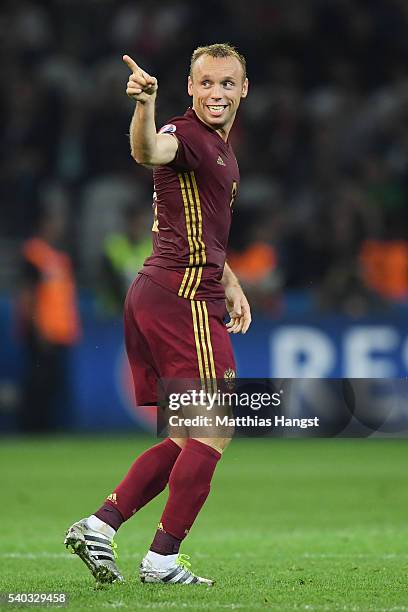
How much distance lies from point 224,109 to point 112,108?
9542 millimetres

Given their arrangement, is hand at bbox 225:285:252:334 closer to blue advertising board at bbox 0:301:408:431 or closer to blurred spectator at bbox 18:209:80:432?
blue advertising board at bbox 0:301:408:431

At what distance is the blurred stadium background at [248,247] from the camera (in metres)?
7.92

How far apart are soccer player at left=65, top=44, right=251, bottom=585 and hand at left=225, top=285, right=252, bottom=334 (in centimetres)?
21

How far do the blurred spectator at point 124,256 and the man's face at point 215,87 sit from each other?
281 inches

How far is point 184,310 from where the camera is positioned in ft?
17.4

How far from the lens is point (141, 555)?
21.2 feet

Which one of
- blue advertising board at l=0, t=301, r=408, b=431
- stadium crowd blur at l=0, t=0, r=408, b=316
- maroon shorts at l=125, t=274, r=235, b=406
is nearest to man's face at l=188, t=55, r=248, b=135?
maroon shorts at l=125, t=274, r=235, b=406

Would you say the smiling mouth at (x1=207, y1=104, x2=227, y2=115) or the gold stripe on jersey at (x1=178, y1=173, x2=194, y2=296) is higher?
the smiling mouth at (x1=207, y1=104, x2=227, y2=115)

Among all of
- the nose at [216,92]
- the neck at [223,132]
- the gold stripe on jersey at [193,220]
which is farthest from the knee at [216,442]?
the nose at [216,92]

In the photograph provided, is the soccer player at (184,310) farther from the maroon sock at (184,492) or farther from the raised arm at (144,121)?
the raised arm at (144,121)

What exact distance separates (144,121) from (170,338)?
3.02ft

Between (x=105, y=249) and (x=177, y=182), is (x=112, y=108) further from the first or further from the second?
(x=177, y=182)

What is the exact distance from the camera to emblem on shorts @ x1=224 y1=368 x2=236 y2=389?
5.22 metres

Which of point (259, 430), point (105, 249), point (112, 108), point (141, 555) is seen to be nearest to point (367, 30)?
point (112, 108)
